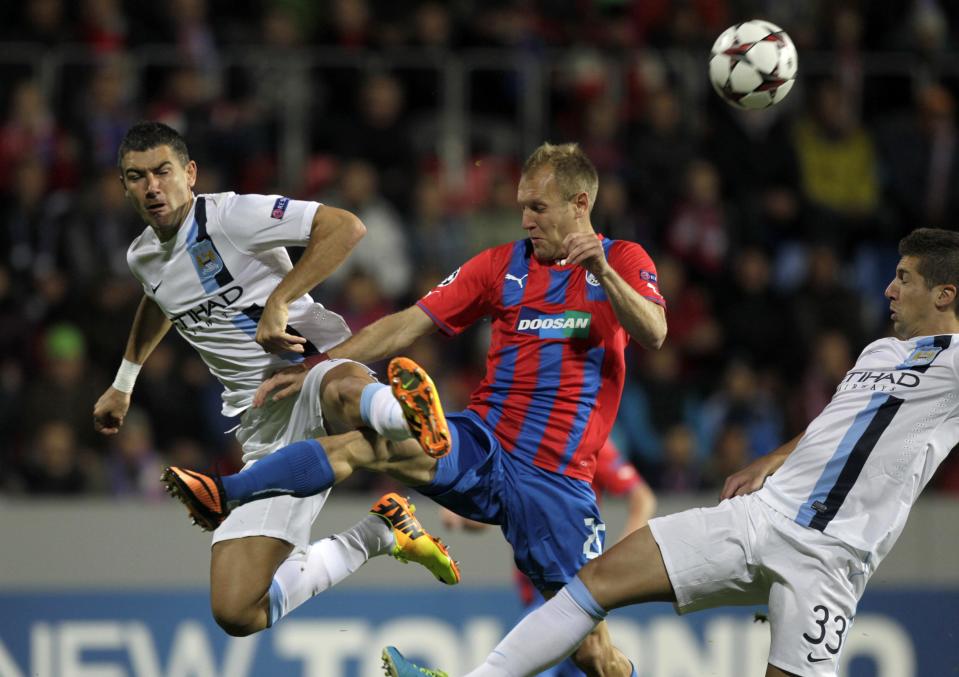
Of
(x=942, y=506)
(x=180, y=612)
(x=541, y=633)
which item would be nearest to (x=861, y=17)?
(x=942, y=506)

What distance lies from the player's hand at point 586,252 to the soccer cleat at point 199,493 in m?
1.48

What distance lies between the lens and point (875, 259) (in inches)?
459

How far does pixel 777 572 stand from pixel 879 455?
547 millimetres

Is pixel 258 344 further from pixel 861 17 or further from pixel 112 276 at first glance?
pixel 861 17

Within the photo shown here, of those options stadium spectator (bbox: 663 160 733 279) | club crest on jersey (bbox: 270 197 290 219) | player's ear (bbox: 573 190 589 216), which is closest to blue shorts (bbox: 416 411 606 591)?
player's ear (bbox: 573 190 589 216)

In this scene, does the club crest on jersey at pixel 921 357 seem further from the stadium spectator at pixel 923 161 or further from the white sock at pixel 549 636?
the stadium spectator at pixel 923 161

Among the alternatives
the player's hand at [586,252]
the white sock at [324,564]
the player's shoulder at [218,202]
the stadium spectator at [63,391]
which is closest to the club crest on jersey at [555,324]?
the player's hand at [586,252]

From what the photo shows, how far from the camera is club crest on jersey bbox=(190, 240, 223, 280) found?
6.14 meters

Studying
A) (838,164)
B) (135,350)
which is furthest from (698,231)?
(135,350)

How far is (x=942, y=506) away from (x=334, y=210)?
468 centimetres

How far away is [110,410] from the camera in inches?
259

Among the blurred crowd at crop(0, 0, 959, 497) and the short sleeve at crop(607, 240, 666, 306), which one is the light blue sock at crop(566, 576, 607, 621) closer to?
the short sleeve at crop(607, 240, 666, 306)

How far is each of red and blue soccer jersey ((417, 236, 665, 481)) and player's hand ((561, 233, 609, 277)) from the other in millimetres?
477

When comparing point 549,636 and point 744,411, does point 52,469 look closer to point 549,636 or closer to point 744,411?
point 744,411
